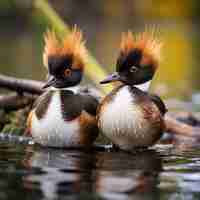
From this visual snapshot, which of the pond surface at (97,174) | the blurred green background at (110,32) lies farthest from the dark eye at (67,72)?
the blurred green background at (110,32)

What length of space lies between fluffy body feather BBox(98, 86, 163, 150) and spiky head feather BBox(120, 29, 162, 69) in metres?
0.44

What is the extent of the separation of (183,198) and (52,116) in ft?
9.79

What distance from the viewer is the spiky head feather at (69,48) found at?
951cm

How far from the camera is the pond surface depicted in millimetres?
6727

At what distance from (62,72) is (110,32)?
131 feet

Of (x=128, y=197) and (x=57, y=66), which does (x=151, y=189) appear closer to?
(x=128, y=197)

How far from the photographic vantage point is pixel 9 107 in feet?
38.5

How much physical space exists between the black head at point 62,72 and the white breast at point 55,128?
209 mm

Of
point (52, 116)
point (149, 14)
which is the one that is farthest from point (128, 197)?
point (149, 14)

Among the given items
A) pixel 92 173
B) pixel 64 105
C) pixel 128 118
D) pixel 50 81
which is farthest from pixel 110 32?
pixel 92 173

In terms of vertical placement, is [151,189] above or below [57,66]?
below

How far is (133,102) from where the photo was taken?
913 centimetres

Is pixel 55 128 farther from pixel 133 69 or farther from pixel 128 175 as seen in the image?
pixel 128 175

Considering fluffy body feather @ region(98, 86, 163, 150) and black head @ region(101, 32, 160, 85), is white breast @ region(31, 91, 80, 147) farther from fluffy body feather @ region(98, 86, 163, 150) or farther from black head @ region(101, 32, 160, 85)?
black head @ region(101, 32, 160, 85)
